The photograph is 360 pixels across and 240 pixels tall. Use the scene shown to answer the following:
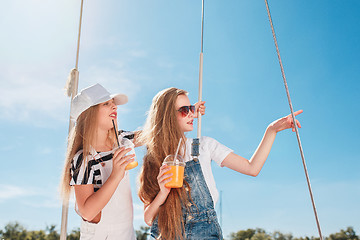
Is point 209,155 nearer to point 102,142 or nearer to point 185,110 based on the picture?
point 185,110

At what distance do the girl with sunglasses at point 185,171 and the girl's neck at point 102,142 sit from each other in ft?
0.90

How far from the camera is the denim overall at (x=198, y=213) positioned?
2264 millimetres

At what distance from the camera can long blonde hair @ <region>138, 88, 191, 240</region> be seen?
2309 mm

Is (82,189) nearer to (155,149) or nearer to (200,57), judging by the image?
(155,149)

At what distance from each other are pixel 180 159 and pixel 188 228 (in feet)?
1.41

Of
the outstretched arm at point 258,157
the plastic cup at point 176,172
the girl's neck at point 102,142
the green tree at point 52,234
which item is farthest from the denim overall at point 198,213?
the green tree at point 52,234

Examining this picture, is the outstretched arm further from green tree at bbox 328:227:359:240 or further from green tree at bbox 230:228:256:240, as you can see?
green tree at bbox 230:228:256:240

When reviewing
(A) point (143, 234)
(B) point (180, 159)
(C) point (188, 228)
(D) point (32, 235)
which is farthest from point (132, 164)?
(D) point (32, 235)

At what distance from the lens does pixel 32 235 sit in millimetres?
23688

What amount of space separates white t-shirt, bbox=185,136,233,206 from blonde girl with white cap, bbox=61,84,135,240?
1.51 feet

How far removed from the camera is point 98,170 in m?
2.59

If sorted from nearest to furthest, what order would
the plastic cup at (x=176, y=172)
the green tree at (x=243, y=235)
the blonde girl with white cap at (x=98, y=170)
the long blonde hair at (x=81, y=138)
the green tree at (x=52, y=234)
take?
the plastic cup at (x=176, y=172) → the blonde girl with white cap at (x=98, y=170) → the long blonde hair at (x=81, y=138) → the green tree at (x=52, y=234) → the green tree at (x=243, y=235)

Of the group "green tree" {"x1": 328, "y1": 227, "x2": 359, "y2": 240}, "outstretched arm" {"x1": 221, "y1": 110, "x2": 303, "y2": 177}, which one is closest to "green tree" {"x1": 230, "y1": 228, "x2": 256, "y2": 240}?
"green tree" {"x1": 328, "y1": 227, "x2": 359, "y2": 240}

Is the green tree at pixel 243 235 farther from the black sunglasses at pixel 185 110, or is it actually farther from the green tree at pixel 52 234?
the black sunglasses at pixel 185 110
